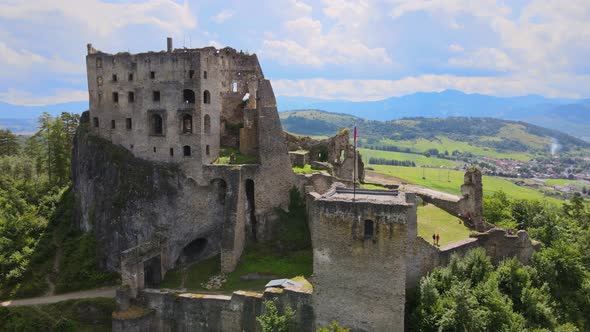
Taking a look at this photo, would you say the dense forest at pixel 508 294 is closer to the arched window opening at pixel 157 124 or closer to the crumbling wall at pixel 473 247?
the crumbling wall at pixel 473 247

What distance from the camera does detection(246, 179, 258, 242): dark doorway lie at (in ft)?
127

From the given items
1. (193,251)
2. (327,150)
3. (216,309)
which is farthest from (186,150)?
(216,309)

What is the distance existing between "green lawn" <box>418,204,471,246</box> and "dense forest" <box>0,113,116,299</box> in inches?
1096

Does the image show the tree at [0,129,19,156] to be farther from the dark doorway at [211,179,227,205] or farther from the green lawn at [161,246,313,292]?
the green lawn at [161,246,313,292]

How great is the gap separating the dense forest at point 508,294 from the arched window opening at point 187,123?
83.9ft

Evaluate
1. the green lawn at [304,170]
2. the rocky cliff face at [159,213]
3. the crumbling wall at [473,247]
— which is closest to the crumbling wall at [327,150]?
the green lawn at [304,170]

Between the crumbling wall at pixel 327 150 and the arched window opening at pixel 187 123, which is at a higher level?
the arched window opening at pixel 187 123

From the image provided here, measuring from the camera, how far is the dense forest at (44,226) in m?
39.8

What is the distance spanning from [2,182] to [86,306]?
1181 inches

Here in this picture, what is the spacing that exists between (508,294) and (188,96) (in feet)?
101

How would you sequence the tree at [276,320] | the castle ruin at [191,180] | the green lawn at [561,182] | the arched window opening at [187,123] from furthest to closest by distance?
the green lawn at [561,182] → the arched window opening at [187,123] → the castle ruin at [191,180] → the tree at [276,320]

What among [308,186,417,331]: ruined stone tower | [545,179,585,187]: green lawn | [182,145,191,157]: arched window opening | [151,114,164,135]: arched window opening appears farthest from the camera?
[545,179,585,187]: green lawn

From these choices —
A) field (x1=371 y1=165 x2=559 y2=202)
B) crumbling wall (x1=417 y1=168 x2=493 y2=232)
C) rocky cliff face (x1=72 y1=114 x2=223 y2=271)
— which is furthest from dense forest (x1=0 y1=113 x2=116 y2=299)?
field (x1=371 y1=165 x2=559 y2=202)

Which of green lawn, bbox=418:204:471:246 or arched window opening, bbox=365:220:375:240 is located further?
green lawn, bbox=418:204:471:246
